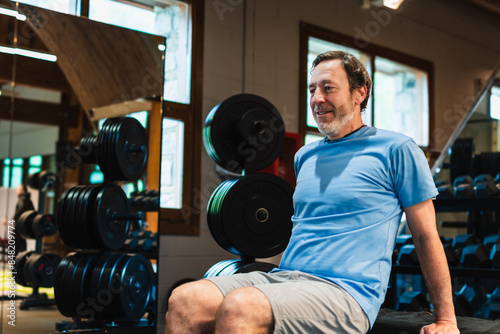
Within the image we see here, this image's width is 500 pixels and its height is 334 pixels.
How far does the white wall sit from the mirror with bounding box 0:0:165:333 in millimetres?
1085

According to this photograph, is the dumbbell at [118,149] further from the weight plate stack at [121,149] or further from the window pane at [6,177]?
the window pane at [6,177]

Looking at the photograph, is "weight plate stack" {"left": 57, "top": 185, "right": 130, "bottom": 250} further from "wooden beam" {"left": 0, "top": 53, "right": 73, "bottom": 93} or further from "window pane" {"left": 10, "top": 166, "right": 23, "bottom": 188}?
"wooden beam" {"left": 0, "top": 53, "right": 73, "bottom": 93}

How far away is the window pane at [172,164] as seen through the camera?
15.4ft

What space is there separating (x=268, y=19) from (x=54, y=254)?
9.89ft

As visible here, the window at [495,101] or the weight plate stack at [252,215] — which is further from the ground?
the window at [495,101]

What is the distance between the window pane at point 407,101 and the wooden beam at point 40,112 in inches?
162

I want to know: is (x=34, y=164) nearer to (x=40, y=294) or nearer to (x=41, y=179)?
(x=41, y=179)

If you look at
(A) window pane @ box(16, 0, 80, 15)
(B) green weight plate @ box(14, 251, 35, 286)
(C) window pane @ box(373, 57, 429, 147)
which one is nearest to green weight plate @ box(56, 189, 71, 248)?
(B) green weight plate @ box(14, 251, 35, 286)

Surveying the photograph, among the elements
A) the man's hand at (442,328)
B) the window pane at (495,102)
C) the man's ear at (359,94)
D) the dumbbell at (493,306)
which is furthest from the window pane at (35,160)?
the window pane at (495,102)

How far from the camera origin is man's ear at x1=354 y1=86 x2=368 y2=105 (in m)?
1.72

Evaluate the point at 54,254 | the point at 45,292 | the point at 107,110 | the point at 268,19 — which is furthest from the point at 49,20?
the point at 268,19

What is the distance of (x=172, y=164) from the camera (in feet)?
15.5

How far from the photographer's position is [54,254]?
3.37m

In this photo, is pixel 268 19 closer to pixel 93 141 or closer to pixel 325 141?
pixel 93 141
